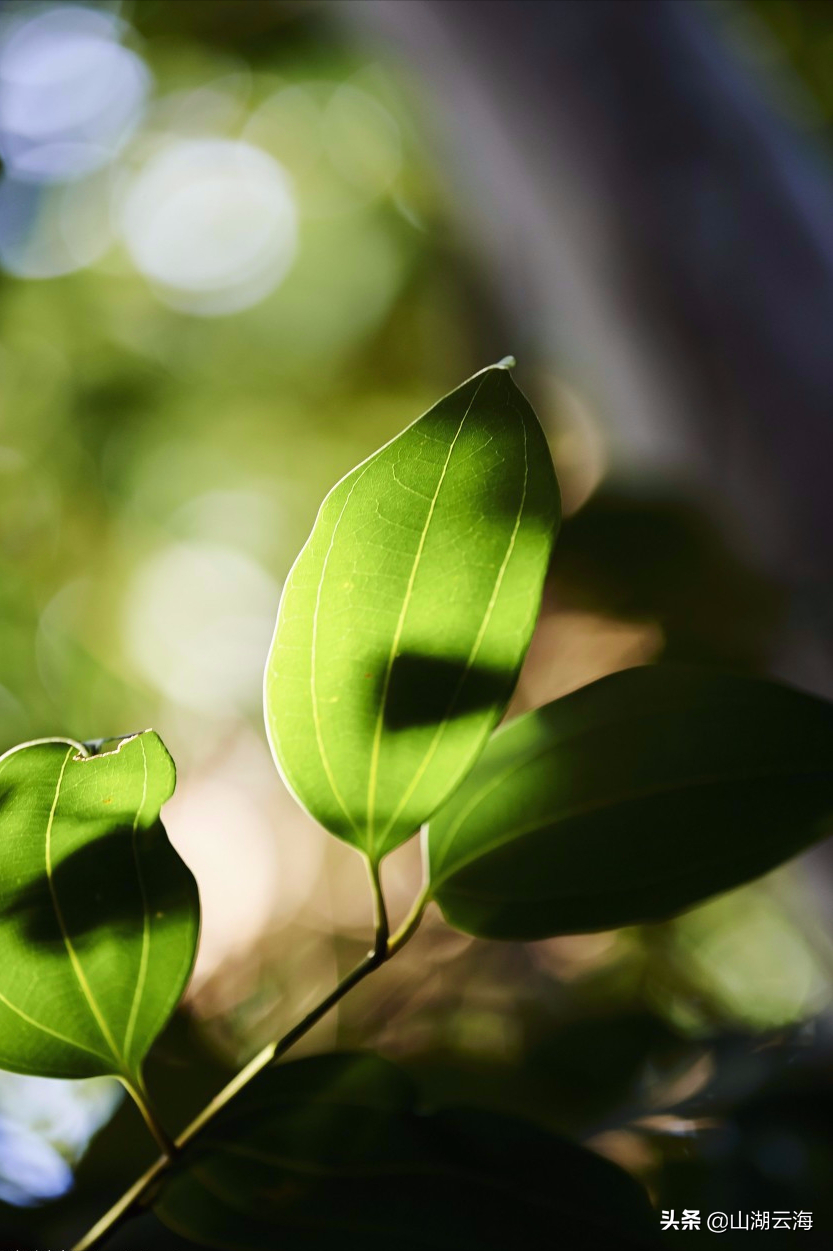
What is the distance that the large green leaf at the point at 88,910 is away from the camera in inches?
6.6

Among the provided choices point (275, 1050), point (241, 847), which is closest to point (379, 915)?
point (275, 1050)

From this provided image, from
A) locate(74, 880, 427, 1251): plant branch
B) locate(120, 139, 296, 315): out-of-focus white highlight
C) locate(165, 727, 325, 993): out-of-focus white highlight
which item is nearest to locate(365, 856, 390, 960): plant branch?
locate(74, 880, 427, 1251): plant branch

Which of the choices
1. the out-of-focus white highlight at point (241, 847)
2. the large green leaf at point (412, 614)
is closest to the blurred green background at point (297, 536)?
the out-of-focus white highlight at point (241, 847)

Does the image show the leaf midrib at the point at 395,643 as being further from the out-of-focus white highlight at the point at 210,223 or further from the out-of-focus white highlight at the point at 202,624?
the out-of-focus white highlight at the point at 210,223

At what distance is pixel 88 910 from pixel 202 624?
843 millimetres

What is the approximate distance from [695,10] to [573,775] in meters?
0.55

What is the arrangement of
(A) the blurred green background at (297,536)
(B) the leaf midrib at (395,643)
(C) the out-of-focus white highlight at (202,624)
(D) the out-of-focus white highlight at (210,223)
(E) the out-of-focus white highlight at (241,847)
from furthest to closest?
(D) the out-of-focus white highlight at (210,223) → (C) the out-of-focus white highlight at (202,624) → (E) the out-of-focus white highlight at (241,847) → (A) the blurred green background at (297,536) → (B) the leaf midrib at (395,643)

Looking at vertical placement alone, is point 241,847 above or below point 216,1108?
above

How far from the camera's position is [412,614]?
0.58ft

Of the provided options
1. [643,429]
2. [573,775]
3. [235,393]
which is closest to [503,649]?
[573,775]

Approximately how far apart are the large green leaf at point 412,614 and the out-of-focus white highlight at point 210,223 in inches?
45.7

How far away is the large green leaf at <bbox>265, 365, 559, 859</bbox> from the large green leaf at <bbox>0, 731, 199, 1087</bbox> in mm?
34

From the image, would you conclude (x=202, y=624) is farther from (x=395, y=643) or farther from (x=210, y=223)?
(x=395, y=643)

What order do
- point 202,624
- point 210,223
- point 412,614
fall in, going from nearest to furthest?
point 412,614 → point 202,624 → point 210,223
